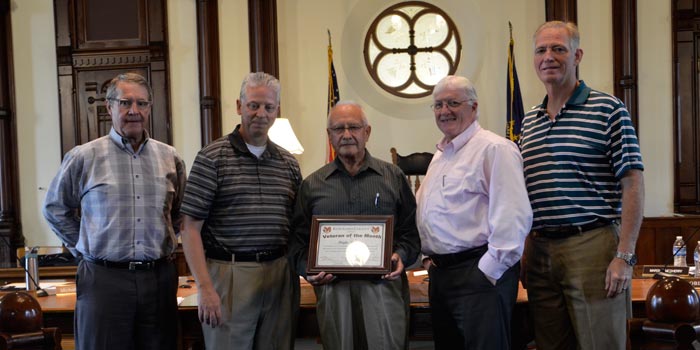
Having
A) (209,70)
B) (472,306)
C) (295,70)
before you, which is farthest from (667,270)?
(209,70)

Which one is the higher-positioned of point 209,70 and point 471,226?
point 209,70

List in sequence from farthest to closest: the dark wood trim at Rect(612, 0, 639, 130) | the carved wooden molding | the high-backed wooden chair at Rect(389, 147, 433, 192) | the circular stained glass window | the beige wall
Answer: the circular stained glass window
the carved wooden molding
the high-backed wooden chair at Rect(389, 147, 433, 192)
the beige wall
the dark wood trim at Rect(612, 0, 639, 130)

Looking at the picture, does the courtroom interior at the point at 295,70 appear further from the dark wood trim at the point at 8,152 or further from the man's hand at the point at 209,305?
the man's hand at the point at 209,305

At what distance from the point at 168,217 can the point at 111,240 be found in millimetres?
267

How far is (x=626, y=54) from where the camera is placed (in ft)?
21.9

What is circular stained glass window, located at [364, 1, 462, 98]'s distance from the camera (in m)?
7.50

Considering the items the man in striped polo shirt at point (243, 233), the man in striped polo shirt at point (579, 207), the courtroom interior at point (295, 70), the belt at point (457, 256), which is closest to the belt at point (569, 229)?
the man in striped polo shirt at point (579, 207)

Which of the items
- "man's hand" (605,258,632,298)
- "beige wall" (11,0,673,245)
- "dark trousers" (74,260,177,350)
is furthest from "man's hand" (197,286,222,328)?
"beige wall" (11,0,673,245)

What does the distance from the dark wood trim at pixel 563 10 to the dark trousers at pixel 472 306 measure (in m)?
5.05

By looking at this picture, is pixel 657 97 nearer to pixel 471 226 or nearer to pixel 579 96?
pixel 579 96

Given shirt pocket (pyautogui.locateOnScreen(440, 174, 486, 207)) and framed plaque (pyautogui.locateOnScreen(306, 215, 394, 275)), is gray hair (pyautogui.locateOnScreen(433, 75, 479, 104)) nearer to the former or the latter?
shirt pocket (pyautogui.locateOnScreen(440, 174, 486, 207))

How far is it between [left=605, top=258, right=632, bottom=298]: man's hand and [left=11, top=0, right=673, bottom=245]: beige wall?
493 cm

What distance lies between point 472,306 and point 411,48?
5.53 metres

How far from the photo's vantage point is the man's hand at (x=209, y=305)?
2428mm
